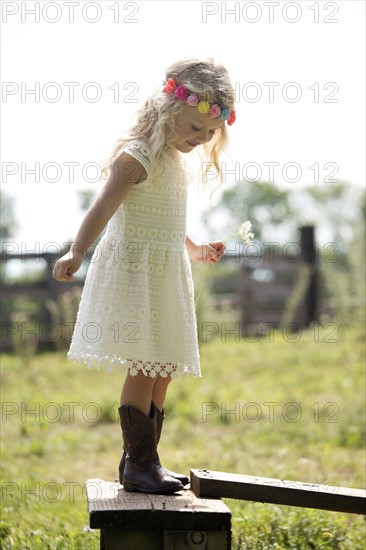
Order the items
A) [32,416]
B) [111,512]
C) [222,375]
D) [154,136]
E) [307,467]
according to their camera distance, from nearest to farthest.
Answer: [111,512], [154,136], [307,467], [32,416], [222,375]

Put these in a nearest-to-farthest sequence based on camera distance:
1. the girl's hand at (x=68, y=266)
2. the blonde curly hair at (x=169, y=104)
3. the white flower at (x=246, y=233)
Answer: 1. the girl's hand at (x=68, y=266)
2. the blonde curly hair at (x=169, y=104)
3. the white flower at (x=246, y=233)

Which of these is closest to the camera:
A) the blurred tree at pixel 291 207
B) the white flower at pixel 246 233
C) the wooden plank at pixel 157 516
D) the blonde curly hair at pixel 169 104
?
the wooden plank at pixel 157 516

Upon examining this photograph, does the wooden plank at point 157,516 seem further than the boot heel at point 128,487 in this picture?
No

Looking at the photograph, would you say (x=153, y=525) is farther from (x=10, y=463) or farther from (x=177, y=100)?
(x=10, y=463)

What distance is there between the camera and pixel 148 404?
8.99 ft

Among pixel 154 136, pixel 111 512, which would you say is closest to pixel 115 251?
pixel 154 136

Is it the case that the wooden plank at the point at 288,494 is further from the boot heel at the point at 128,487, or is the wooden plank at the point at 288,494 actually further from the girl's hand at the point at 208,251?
the girl's hand at the point at 208,251

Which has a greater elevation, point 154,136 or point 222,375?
point 154,136

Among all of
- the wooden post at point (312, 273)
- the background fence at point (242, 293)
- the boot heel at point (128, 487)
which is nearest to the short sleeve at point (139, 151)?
the boot heel at point (128, 487)

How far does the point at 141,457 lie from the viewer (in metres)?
2.68

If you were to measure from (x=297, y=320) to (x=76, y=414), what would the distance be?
19.6 feet

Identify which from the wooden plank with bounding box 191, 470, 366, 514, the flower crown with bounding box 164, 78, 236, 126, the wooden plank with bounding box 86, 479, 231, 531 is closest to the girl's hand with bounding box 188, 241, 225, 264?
the flower crown with bounding box 164, 78, 236, 126

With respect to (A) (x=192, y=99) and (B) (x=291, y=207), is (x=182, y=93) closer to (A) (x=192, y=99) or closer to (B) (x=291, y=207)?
(A) (x=192, y=99)

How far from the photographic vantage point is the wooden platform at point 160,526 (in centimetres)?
234
